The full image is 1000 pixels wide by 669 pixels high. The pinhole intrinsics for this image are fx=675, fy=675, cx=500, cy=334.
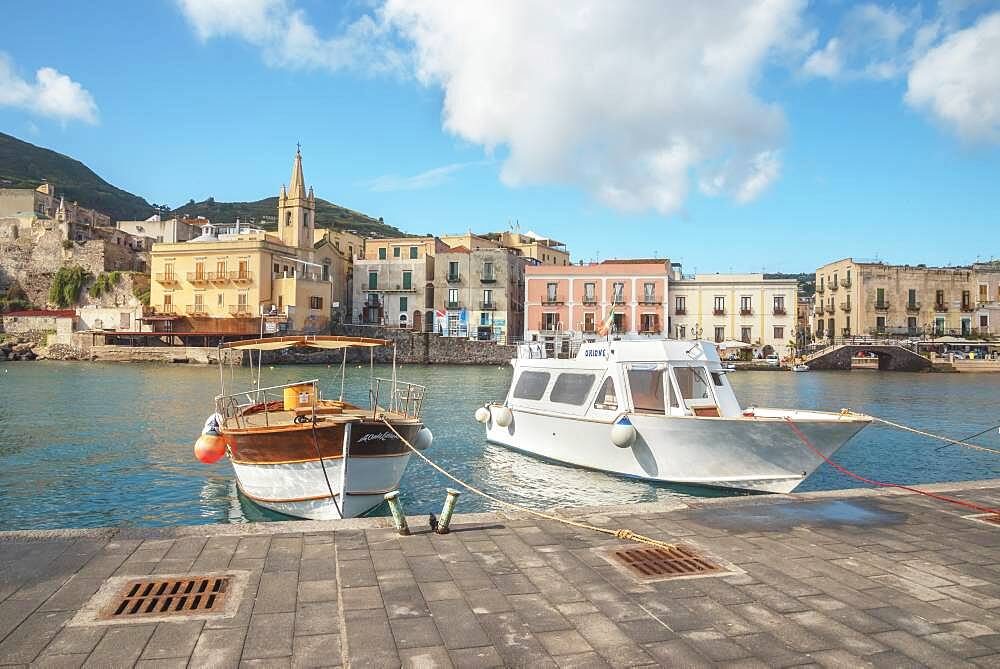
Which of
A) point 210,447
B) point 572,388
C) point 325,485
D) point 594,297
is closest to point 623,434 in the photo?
point 572,388

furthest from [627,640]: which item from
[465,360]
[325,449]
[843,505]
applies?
[465,360]

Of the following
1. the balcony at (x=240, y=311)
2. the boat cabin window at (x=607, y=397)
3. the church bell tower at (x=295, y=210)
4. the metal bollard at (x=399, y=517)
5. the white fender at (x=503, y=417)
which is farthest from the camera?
the church bell tower at (x=295, y=210)

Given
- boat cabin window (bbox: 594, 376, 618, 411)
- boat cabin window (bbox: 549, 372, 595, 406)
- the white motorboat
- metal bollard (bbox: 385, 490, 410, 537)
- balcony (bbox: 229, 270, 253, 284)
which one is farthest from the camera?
balcony (bbox: 229, 270, 253, 284)

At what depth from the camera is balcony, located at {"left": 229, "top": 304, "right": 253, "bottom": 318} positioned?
201 feet

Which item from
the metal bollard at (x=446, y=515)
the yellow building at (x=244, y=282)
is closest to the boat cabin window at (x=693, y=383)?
the metal bollard at (x=446, y=515)

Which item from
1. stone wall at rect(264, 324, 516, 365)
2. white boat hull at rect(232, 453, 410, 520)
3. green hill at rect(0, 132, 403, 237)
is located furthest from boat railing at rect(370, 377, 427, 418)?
green hill at rect(0, 132, 403, 237)

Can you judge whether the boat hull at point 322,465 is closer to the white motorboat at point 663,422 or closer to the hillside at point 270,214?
the white motorboat at point 663,422

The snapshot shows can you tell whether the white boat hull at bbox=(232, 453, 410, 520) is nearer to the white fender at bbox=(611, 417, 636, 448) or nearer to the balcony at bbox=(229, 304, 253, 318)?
the white fender at bbox=(611, 417, 636, 448)

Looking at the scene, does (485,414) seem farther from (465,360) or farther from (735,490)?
(465,360)

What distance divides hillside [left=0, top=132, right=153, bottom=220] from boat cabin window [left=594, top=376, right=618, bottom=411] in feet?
465

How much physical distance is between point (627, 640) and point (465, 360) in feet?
188

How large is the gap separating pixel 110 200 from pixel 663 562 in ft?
544

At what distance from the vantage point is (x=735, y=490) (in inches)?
538

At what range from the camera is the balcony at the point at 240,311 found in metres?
61.2
